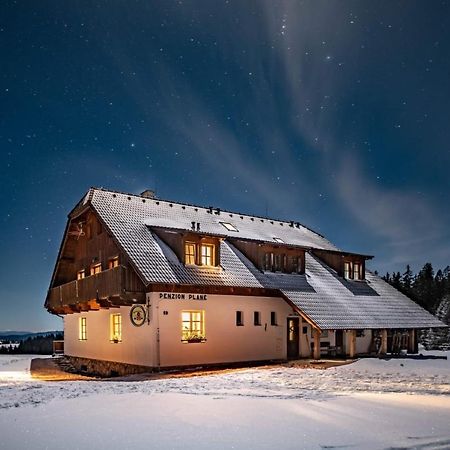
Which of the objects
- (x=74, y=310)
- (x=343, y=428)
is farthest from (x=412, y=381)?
(x=74, y=310)

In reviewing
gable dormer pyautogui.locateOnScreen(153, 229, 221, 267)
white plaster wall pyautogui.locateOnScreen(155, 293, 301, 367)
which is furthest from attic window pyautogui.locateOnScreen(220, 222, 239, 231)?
white plaster wall pyautogui.locateOnScreen(155, 293, 301, 367)

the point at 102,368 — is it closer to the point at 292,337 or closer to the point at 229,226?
the point at 292,337

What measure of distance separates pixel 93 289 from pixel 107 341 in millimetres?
2894

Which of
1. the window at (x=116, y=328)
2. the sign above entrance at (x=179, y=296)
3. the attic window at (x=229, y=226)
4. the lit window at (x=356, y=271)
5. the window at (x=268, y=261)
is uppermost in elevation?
the attic window at (x=229, y=226)

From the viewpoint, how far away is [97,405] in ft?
36.0

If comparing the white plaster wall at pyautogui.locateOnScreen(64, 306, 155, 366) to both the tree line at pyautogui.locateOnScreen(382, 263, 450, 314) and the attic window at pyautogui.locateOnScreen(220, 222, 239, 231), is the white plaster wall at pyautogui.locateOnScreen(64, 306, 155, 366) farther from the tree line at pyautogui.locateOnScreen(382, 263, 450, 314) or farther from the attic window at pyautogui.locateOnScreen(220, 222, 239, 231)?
the tree line at pyautogui.locateOnScreen(382, 263, 450, 314)

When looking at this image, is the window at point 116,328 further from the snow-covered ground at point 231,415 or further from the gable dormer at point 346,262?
the gable dormer at point 346,262

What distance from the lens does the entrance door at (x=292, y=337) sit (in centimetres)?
2534

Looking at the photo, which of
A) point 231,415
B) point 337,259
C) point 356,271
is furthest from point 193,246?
point 231,415

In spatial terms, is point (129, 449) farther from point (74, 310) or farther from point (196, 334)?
point (74, 310)

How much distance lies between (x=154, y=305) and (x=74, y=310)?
403 inches

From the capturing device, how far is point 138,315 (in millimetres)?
21594

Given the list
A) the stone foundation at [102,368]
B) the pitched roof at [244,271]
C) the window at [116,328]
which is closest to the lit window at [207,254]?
the pitched roof at [244,271]

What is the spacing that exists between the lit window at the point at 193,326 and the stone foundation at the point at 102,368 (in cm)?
201
